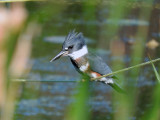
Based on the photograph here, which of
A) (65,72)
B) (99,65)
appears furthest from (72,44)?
(65,72)

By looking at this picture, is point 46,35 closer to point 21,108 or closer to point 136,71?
point 21,108

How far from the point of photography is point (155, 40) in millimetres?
4617

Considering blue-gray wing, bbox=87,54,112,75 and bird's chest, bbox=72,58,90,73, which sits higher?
blue-gray wing, bbox=87,54,112,75

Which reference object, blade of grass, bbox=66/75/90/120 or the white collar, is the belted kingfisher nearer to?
the white collar

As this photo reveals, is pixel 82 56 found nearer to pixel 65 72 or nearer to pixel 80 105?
pixel 80 105

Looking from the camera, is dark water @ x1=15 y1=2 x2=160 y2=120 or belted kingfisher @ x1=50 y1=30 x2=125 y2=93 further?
dark water @ x1=15 y1=2 x2=160 y2=120

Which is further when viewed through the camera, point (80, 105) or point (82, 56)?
point (82, 56)

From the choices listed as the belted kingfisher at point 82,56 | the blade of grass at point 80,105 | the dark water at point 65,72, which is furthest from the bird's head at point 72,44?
the dark water at point 65,72

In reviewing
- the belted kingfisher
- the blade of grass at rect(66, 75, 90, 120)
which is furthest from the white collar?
the blade of grass at rect(66, 75, 90, 120)

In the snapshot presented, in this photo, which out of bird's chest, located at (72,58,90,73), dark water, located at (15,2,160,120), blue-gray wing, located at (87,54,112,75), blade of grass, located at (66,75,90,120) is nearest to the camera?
blade of grass, located at (66,75,90,120)

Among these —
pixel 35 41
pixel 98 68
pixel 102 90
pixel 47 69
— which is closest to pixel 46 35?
pixel 35 41

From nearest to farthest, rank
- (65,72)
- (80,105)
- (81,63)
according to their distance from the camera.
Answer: (80,105) < (81,63) < (65,72)

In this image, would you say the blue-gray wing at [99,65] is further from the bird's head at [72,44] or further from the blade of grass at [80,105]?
Result: the blade of grass at [80,105]

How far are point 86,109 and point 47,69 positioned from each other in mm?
3069
